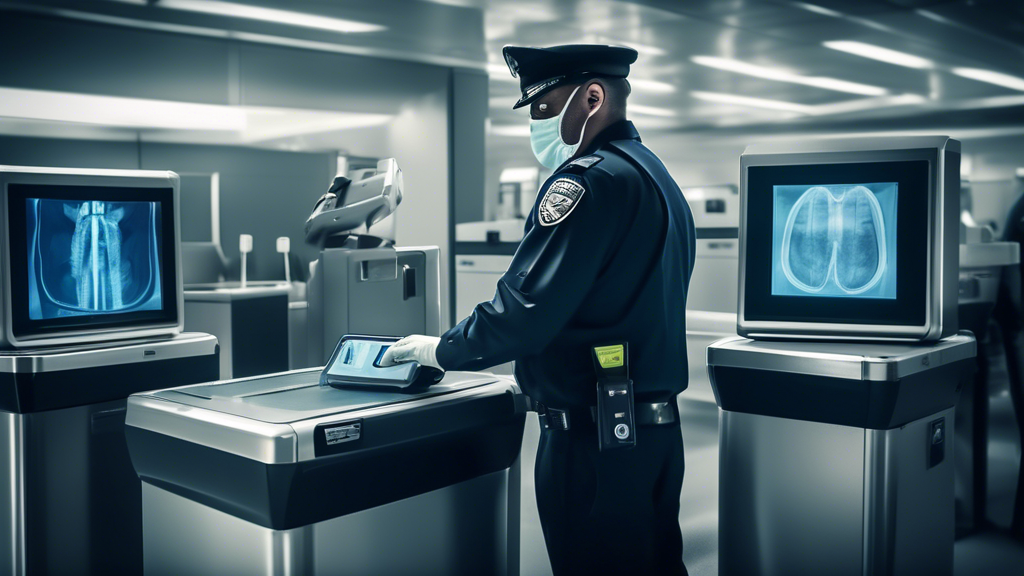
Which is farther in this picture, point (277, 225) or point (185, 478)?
point (277, 225)

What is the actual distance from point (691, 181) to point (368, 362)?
773cm

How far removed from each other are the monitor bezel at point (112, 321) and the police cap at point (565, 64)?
100 cm

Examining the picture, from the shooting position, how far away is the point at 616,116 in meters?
1.63

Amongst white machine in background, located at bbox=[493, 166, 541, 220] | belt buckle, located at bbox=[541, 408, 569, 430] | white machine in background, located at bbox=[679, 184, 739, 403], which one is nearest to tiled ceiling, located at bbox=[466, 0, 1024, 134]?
white machine in background, located at bbox=[493, 166, 541, 220]

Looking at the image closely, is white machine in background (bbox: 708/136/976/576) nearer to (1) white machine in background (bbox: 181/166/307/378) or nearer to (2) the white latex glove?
(2) the white latex glove

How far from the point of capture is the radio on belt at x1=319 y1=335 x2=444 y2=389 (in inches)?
62.1

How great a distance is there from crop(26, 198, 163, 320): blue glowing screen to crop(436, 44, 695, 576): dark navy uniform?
0.96m

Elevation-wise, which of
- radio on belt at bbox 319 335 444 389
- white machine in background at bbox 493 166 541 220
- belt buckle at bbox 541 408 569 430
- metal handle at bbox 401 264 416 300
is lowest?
belt buckle at bbox 541 408 569 430

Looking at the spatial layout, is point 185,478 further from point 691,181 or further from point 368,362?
point 691,181

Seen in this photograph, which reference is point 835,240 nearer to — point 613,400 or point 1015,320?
point 613,400

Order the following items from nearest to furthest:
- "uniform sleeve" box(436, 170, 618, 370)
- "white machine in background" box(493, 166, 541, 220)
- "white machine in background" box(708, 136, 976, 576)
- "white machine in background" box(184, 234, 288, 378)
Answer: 1. "uniform sleeve" box(436, 170, 618, 370)
2. "white machine in background" box(708, 136, 976, 576)
3. "white machine in background" box(184, 234, 288, 378)
4. "white machine in background" box(493, 166, 541, 220)

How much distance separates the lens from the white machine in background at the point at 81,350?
6.03 ft

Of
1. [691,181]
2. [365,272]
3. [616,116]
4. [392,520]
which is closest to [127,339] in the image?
[365,272]

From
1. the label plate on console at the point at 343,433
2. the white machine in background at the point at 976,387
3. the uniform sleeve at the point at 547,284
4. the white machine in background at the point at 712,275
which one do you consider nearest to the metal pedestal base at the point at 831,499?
the uniform sleeve at the point at 547,284
